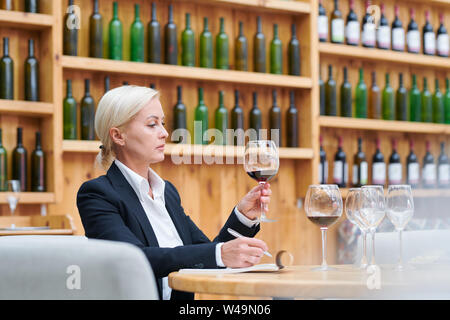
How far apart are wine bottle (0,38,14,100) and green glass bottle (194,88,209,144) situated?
2.66ft

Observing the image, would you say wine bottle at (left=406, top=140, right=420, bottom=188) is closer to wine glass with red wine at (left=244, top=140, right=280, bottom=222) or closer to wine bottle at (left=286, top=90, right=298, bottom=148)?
wine bottle at (left=286, top=90, right=298, bottom=148)

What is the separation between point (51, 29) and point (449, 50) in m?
2.24

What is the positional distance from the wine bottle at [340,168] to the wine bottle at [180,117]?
0.82m

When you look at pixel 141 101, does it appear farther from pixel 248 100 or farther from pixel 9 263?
pixel 248 100

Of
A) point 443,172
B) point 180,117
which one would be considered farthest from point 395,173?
point 180,117

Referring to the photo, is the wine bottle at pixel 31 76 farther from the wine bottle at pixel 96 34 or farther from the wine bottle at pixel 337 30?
the wine bottle at pixel 337 30

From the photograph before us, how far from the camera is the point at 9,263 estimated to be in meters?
0.77

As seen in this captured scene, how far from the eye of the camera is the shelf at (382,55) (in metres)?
3.35

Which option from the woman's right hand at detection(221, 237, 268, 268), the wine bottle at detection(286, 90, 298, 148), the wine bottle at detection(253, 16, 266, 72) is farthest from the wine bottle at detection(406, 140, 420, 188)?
the woman's right hand at detection(221, 237, 268, 268)

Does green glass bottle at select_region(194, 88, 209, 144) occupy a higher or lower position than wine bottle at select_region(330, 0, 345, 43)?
lower

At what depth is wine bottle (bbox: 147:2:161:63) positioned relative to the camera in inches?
116

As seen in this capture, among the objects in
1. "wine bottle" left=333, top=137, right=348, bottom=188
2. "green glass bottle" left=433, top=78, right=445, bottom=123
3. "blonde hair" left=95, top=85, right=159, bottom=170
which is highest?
"green glass bottle" left=433, top=78, right=445, bottom=123

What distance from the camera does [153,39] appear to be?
9.69ft
